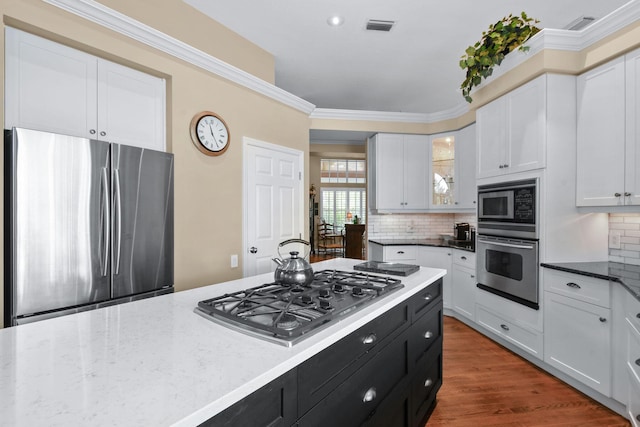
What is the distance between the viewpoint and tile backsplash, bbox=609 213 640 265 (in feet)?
8.46

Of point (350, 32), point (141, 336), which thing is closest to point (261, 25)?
point (350, 32)

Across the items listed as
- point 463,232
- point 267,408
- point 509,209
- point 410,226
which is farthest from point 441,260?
point 267,408

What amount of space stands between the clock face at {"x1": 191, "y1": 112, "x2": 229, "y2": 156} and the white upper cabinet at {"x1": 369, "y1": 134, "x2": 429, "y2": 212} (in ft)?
8.44

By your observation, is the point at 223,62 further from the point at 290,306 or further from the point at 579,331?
the point at 579,331

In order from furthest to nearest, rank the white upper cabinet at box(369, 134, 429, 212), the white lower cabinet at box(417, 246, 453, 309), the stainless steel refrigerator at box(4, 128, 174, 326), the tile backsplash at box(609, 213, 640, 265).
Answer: the white upper cabinet at box(369, 134, 429, 212) → the white lower cabinet at box(417, 246, 453, 309) → the tile backsplash at box(609, 213, 640, 265) → the stainless steel refrigerator at box(4, 128, 174, 326)

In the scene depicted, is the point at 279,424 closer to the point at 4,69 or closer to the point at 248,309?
the point at 248,309

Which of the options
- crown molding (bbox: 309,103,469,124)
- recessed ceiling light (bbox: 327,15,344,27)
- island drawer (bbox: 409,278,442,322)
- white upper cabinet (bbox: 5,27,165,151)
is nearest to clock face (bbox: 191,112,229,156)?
white upper cabinet (bbox: 5,27,165,151)

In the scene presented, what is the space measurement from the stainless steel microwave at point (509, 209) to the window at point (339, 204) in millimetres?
7358

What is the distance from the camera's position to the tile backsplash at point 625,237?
2578mm

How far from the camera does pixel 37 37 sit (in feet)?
6.50

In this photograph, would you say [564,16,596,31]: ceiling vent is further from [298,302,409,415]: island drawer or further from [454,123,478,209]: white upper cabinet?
[298,302,409,415]: island drawer

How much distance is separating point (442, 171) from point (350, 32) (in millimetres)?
2469

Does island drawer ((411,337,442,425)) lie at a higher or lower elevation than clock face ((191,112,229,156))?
lower

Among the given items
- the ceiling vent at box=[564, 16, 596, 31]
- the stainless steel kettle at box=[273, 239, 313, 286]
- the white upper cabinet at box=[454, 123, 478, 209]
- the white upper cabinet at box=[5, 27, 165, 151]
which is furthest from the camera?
the white upper cabinet at box=[454, 123, 478, 209]
